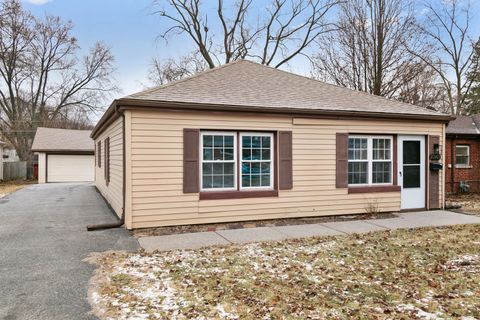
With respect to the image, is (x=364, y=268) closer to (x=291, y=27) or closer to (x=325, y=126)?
(x=325, y=126)

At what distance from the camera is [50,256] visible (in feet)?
17.7

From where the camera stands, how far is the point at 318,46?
2303cm

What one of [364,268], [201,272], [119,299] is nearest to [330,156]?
[364,268]

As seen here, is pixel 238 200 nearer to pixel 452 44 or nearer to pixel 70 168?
pixel 70 168

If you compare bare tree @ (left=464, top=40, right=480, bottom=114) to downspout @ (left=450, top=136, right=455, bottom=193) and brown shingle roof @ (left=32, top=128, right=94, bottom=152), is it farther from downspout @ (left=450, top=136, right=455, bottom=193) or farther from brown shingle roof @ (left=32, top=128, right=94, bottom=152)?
brown shingle roof @ (left=32, top=128, right=94, bottom=152)

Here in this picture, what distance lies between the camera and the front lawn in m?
3.51

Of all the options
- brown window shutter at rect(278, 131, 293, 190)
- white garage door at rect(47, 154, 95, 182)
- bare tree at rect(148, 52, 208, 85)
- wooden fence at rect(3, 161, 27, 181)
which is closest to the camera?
brown window shutter at rect(278, 131, 293, 190)

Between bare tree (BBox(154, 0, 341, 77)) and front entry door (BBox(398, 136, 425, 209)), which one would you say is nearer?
front entry door (BBox(398, 136, 425, 209))

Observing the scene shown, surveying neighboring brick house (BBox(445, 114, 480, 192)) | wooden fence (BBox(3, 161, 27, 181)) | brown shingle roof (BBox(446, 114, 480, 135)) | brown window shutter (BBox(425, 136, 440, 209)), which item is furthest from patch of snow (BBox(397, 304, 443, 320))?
wooden fence (BBox(3, 161, 27, 181))

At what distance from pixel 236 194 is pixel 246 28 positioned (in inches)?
800

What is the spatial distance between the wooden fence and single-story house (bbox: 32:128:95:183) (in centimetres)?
511

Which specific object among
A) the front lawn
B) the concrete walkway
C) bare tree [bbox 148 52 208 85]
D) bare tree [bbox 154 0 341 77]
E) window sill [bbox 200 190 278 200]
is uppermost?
bare tree [bbox 154 0 341 77]

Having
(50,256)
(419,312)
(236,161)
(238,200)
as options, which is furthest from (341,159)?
(50,256)

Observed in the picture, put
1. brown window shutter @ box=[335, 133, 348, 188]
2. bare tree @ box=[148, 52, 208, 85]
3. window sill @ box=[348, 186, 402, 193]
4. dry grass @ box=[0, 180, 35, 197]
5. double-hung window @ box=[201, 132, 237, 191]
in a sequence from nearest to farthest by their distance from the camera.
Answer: double-hung window @ box=[201, 132, 237, 191]
brown window shutter @ box=[335, 133, 348, 188]
window sill @ box=[348, 186, 402, 193]
dry grass @ box=[0, 180, 35, 197]
bare tree @ box=[148, 52, 208, 85]
